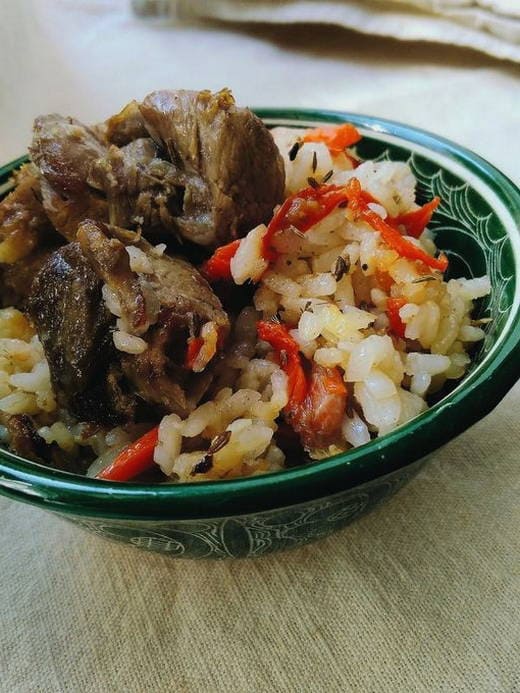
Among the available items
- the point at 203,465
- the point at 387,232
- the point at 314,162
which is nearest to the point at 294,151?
the point at 314,162

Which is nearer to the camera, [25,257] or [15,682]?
[15,682]

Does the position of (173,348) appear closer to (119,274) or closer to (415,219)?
(119,274)

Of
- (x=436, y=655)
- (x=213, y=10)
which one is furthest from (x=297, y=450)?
(x=213, y=10)

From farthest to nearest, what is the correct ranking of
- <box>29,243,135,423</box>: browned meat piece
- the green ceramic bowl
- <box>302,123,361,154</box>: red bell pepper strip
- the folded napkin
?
the folded napkin → <box>302,123,361,154</box>: red bell pepper strip → <box>29,243,135,423</box>: browned meat piece → the green ceramic bowl

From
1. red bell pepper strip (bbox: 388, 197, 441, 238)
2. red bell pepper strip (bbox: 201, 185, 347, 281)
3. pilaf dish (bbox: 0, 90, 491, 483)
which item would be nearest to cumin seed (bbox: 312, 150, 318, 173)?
pilaf dish (bbox: 0, 90, 491, 483)

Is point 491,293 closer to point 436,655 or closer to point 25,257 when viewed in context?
point 436,655

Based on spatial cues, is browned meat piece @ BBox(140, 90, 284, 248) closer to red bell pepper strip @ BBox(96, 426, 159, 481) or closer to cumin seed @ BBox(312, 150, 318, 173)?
cumin seed @ BBox(312, 150, 318, 173)

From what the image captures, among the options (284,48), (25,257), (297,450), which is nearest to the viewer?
(297,450)

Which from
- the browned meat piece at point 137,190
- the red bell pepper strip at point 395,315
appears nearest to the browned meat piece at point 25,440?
the browned meat piece at point 137,190
